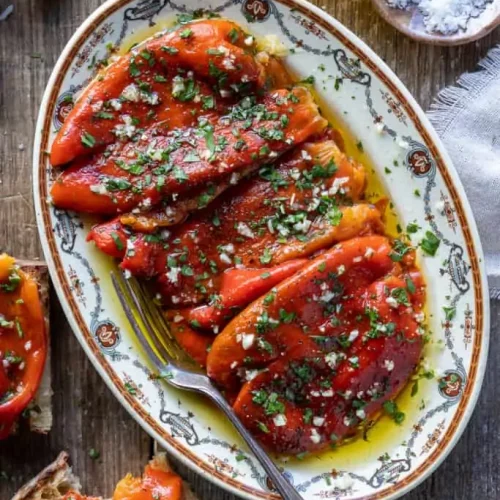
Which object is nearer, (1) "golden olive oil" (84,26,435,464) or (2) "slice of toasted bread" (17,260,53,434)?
(1) "golden olive oil" (84,26,435,464)

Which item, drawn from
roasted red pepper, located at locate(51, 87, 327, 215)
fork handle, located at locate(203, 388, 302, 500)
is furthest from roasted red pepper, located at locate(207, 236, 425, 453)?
roasted red pepper, located at locate(51, 87, 327, 215)

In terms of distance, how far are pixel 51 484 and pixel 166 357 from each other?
78cm

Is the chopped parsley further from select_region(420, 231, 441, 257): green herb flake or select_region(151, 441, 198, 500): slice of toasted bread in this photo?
select_region(151, 441, 198, 500): slice of toasted bread

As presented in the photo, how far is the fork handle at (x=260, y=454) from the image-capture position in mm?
3166

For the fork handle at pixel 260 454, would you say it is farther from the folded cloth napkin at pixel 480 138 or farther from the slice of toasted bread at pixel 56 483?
the folded cloth napkin at pixel 480 138

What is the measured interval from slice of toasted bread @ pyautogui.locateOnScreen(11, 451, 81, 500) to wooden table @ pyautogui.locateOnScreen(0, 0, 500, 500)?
0.08 meters

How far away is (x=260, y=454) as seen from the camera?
3.18m

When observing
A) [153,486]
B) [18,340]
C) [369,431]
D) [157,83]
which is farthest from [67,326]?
[369,431]

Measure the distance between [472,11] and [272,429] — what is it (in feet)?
6.40

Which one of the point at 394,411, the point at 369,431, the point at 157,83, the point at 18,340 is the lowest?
the point at 369,431

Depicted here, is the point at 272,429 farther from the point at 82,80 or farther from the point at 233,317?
the point at 82,80

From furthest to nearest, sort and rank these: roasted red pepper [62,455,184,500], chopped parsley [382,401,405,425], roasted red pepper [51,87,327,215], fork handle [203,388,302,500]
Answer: roasted red pepper [62,455,184,500]
chopped parsley [382,401,405,425]
fork handle [203,388,302,500]
roasted red pepper [51,87,327,215]

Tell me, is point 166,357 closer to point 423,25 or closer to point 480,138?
point 480,138

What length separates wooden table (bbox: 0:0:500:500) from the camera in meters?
3.45
